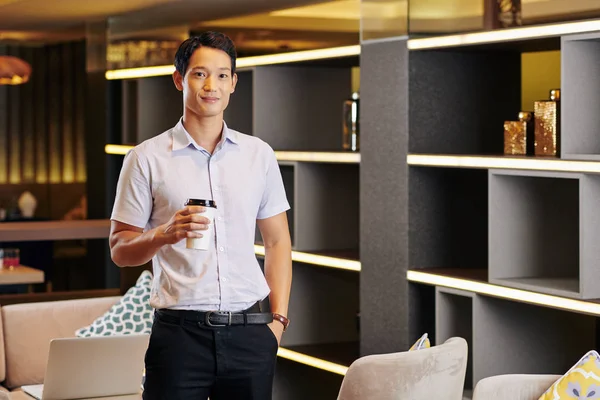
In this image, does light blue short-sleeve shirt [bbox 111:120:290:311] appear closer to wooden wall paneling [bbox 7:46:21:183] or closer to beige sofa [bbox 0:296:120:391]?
beige sofa [bbox 0:296:120:391]

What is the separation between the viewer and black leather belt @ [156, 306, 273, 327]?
7.61ft

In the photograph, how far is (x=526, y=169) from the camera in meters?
3.22

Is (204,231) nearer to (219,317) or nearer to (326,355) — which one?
(219,317)

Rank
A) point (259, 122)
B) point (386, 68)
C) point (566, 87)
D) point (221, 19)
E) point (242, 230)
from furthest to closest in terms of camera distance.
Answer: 1. point (221, 19)
2. point (259, 122)
3. point (386, 68)
4. point (566, 87)
5. point (242, 230)

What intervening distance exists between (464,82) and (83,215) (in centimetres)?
622

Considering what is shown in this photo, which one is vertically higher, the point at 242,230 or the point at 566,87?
the point at 566,87

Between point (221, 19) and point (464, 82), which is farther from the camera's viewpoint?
point (221, 19)

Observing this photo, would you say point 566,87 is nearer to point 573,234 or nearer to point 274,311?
point 573,234

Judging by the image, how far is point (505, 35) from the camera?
3.27m

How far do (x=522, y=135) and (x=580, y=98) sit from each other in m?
0.35

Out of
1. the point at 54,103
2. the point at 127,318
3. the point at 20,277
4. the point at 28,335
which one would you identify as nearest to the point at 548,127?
the point at 127,318

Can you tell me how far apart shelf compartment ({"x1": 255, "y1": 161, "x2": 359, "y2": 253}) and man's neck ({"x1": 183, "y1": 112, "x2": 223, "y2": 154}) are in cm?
201

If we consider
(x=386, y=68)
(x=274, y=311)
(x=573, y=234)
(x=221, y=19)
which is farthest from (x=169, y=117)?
(x=274, y=311)

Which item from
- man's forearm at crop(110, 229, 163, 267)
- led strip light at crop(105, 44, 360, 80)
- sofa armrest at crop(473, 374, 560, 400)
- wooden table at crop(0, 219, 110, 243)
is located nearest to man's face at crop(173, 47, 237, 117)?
man's forearm at crop(110, 229, 163, 267)
